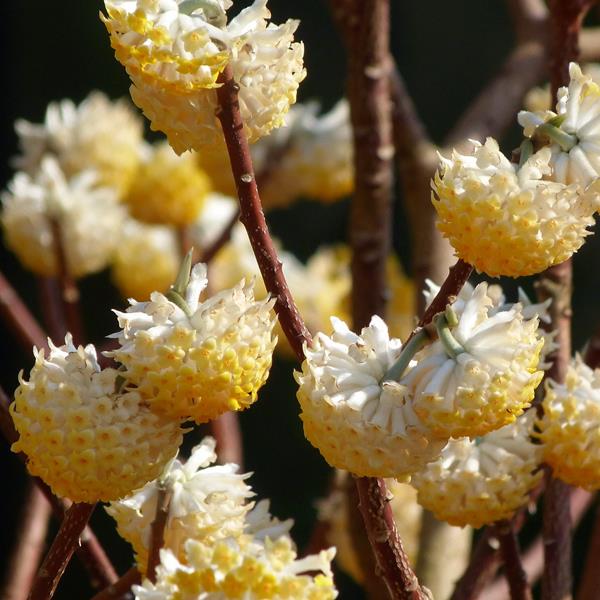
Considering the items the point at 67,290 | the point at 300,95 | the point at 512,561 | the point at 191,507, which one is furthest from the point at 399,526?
the point at 300,95

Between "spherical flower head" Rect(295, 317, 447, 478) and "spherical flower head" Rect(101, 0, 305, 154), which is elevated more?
"spherical flower head" Rect(101, 0, 305, 154)

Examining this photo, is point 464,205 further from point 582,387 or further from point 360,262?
point 360,262

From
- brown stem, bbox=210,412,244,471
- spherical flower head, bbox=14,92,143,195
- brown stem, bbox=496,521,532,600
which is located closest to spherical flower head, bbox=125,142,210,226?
spherical flower head, bbox=14,92,143,195

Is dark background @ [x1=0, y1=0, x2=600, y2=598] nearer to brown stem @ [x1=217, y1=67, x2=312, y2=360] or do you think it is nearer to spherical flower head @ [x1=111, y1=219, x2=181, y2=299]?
spherical flower head @ [x1=111, y1=219, x2=181, y2=299]

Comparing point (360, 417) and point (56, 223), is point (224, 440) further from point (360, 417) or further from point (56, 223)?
point (360, 417)

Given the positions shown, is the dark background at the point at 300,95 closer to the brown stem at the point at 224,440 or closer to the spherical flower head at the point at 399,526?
the spherical flower head at the point at 399,526
